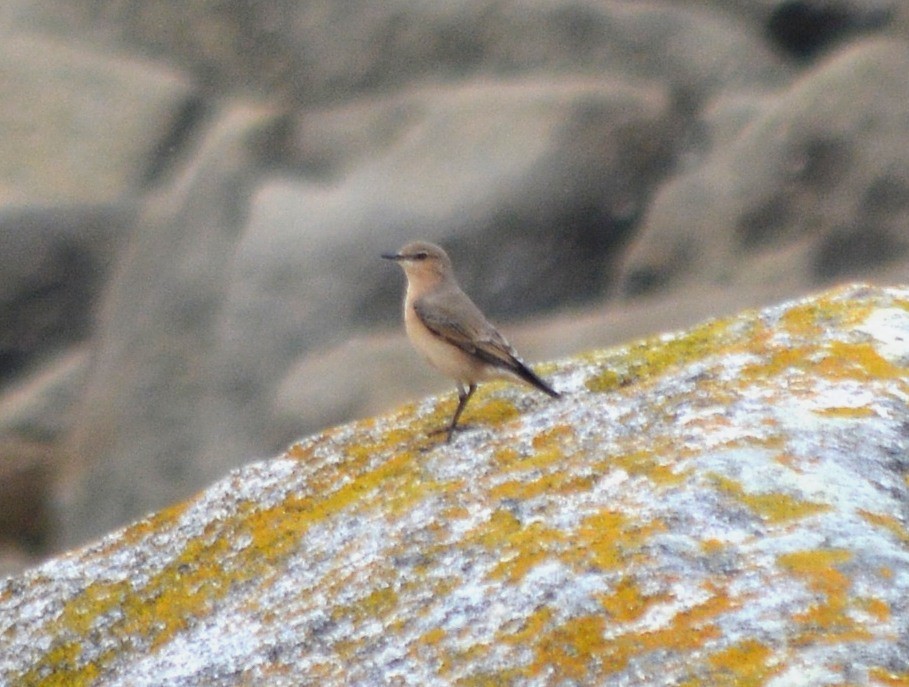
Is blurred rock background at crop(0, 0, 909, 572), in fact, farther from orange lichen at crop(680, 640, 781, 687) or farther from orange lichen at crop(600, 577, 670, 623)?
orange lichen at crop(680, 640, 781, 687)

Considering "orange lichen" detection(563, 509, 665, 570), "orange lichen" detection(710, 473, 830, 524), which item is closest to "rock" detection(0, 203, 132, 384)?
"orange lichen" detection(563, 509, 665, 570)

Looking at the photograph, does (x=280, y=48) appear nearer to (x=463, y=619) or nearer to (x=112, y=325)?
(x=112, y=325)

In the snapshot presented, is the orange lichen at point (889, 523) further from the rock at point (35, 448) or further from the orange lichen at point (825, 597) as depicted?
the rock at point (35, 448)

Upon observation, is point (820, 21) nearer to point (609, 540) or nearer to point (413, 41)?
point (413, 41)

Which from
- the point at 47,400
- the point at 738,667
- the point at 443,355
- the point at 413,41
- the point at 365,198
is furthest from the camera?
the point at 413,41

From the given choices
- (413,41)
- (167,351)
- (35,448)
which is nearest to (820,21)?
(413,41)

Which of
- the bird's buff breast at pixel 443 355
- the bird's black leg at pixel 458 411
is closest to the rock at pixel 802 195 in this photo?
the bird's buff breast at pixel 443 355
